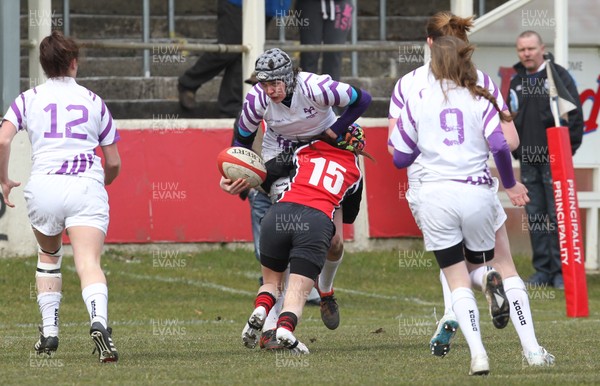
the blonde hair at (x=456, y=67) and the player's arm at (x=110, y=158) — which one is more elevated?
the blonde hair at (x=456, y=67)

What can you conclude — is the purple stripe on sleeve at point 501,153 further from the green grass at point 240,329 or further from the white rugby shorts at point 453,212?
the green grass at point 240,329

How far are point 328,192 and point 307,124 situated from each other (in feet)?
1.58

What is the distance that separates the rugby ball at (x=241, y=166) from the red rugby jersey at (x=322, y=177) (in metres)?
0.26

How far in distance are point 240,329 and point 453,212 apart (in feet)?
13.6

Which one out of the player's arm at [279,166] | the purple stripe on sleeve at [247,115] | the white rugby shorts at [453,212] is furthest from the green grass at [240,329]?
the purple stripe on sleeve at [247,115]

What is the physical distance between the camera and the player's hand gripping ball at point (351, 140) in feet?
31.4

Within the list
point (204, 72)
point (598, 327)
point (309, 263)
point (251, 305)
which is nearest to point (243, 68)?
point (204, 72)

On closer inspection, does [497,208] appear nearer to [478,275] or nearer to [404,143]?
[478,275]

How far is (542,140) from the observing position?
1458cm

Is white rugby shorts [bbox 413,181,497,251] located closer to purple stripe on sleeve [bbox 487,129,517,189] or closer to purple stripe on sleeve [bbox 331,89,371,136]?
purple stripe on sleeve [bbox 487,129,517,189]

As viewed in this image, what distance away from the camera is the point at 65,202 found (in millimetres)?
8367

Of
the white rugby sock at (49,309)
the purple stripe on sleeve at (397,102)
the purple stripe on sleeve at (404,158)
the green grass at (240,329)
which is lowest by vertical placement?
the green grass at (240,329)

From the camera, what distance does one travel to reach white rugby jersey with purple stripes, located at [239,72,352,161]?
939 cm

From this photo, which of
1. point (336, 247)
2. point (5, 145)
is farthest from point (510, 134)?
point (5, 145)
